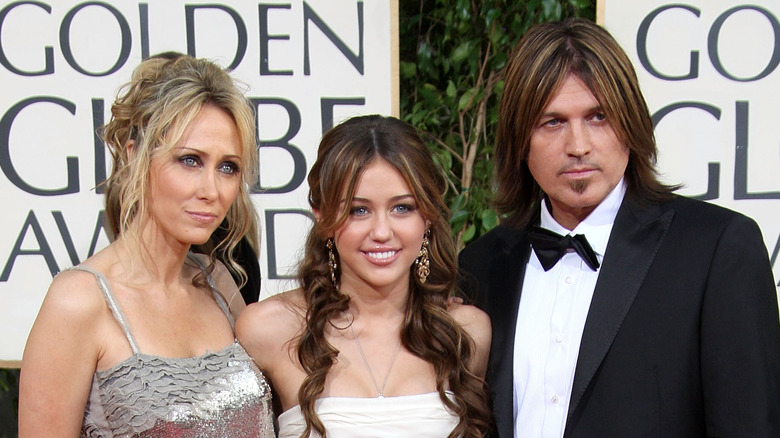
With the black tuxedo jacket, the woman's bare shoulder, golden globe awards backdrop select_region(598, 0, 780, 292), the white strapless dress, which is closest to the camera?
the black tuxedo jacket

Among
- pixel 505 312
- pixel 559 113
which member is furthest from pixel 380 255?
pixel 559 113

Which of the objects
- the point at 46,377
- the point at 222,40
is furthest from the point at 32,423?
the point at 222,40

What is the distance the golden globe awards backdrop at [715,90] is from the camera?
2.84 meters

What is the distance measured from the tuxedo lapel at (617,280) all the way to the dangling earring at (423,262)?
1.71 feet

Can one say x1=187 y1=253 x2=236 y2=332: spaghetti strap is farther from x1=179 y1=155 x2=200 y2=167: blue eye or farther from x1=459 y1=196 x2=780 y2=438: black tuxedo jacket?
x1=459 y1=196 x2=780 y2=438: black tuxedo jacket

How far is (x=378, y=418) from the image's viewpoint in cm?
210

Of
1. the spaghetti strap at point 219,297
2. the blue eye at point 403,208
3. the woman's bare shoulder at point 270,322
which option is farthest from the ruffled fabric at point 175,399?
the blue eye at point 403,208

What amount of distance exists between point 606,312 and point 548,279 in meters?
0.22

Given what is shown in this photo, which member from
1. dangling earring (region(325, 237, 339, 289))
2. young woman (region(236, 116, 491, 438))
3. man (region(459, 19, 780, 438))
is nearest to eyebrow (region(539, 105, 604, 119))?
man (region(459, 19, 780, 438))

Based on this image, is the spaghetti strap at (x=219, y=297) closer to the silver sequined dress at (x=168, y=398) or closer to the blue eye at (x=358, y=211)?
the silver sequined dress at (x=168, y=398)

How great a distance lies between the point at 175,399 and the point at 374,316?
589 mm

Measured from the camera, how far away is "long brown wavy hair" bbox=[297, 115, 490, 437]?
212 centimetres

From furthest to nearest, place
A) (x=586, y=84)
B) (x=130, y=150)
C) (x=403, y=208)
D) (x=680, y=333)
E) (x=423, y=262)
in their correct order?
1. (x=423, y=262)
2. (x=403, y=208)
3. (x=130, y=150)
4. (x=586, y=84)
5. (x=680, y=333)

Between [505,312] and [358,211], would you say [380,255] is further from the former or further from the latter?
[505,312]
